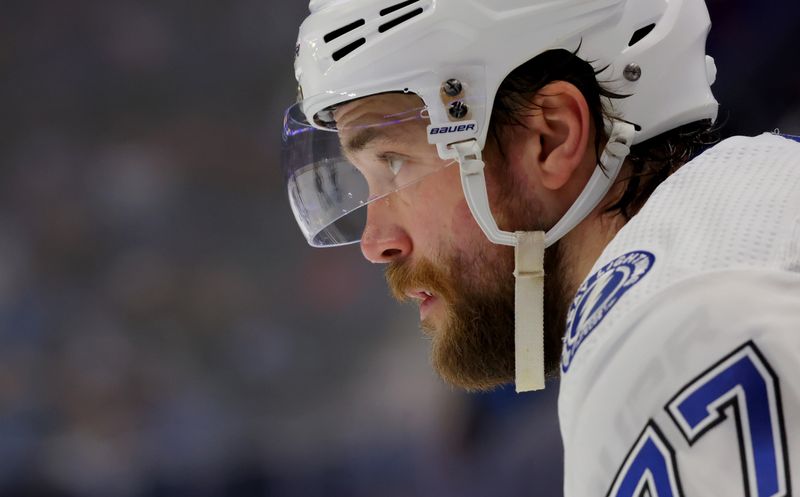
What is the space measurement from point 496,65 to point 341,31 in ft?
0.87

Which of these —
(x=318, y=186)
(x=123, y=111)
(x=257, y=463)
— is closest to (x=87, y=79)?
(x=123, y=111)

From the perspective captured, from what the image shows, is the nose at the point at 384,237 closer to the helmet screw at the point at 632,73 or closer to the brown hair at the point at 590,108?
the brown hair at the point at 590,108

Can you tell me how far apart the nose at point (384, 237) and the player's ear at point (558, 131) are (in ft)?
0.82

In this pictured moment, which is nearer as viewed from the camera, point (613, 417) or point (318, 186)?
point (613, 417)

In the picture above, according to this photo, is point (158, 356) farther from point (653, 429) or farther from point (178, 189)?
point (653, 429)

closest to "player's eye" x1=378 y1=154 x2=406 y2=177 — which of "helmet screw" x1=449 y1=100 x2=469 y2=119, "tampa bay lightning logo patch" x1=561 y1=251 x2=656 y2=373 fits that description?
"helmet screw" x1=449 y1=100 x2=469 y2=119

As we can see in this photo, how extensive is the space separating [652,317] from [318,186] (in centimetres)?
99

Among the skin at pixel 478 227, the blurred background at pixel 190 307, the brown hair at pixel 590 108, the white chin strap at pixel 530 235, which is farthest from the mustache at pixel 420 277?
the blurred background at pixel 190 307

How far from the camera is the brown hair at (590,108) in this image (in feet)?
4.66

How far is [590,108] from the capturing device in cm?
142

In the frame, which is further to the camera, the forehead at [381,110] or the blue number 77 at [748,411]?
the forehead at [381,110]

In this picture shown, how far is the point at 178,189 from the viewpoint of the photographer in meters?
3.34

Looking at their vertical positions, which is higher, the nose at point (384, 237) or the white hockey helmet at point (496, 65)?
the white hockey helmet at point (496, 65)

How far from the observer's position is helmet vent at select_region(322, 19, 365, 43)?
1.47 metres
